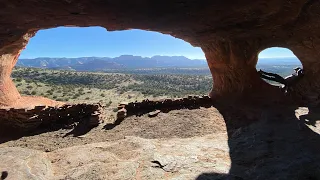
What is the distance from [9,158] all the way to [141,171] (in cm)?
435

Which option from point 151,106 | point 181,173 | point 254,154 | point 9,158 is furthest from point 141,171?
point 151,106

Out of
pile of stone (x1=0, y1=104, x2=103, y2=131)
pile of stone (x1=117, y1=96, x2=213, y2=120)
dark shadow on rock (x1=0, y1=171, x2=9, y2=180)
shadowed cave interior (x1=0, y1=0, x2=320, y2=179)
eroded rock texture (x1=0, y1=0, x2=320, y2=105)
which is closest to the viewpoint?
dark shadow on rock (x1=0, y1=171, x2=9, y2=180)

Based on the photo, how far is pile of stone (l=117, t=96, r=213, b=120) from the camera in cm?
1336

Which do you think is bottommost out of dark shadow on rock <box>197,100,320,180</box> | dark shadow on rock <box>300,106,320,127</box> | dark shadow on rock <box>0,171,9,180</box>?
dark shadow on rock <box>0,171,9,180</box>

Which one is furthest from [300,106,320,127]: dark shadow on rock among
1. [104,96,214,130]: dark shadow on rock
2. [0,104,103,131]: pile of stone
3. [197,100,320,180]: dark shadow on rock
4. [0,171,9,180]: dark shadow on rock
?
[0,171,9,180]: dark shadow on rock

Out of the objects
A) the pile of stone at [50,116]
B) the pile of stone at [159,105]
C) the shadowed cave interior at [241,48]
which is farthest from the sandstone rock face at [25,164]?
the pile of stone at [159,105]

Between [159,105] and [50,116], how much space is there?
5.09m

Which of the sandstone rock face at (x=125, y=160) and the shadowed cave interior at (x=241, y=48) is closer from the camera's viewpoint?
the sandstone rock face at (x=125, y=160)

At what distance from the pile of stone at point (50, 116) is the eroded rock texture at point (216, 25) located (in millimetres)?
2215

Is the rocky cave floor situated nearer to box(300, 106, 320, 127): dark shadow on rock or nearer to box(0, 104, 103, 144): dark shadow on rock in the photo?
box(300, 106, 320, 127): dark shadow on rock

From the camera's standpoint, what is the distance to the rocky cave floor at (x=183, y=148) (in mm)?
7734

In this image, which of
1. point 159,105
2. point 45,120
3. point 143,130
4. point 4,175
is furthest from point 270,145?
point 45,120

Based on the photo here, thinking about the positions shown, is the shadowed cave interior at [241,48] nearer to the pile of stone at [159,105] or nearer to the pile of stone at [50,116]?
the pile of stone at [50,116]

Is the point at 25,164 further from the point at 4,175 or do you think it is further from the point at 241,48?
the point at 241,48
